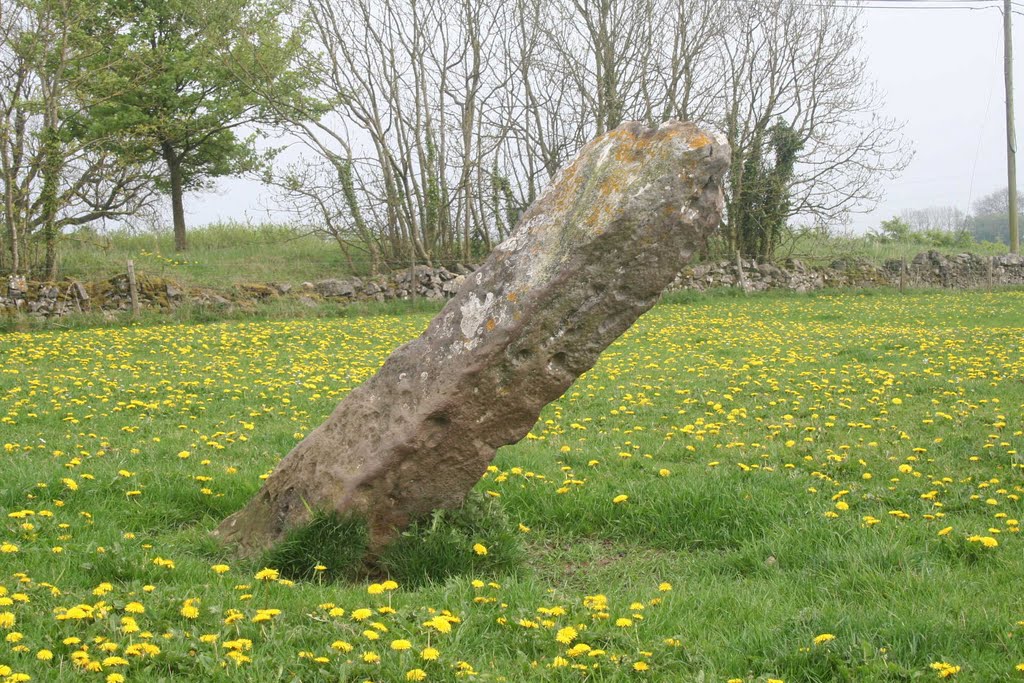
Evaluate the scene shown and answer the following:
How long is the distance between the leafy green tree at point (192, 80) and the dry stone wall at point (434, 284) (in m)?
5.84

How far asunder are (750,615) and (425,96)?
27.1 m

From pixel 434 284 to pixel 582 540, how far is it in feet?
Result: 72.3

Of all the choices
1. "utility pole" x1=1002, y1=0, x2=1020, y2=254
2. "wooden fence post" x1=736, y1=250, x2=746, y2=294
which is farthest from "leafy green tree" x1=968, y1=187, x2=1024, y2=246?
"wooden fence post" x1=736, y1=250, x2=746, y2=294

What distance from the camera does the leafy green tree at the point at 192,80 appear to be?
28203mm

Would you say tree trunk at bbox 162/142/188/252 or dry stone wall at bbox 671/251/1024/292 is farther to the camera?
tree trunk at bbox 162/142/188/252

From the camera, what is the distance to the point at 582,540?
6715mm

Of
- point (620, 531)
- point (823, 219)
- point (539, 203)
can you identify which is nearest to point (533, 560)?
point (620, 531)

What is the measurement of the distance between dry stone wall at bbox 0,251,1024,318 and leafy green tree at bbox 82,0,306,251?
5839 mm

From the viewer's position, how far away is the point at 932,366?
1325cm

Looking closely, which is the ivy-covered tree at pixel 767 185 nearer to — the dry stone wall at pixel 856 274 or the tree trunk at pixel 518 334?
the dry stone wall at pixel 856 274

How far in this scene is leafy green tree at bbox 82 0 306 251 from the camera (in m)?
28.2

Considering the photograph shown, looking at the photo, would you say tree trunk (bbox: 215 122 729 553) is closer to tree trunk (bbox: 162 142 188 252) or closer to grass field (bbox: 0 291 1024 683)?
grass field (bbox: 0 291 1024 683)

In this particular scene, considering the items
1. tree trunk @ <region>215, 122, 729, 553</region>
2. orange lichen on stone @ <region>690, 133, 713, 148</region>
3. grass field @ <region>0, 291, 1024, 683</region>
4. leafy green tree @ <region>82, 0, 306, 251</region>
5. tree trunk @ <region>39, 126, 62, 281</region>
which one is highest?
leafy green tree @ <region>82, 0, 306, 251</region>

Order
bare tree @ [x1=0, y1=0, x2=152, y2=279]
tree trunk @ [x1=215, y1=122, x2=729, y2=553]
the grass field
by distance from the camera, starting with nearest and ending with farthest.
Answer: the grass field → tree trunk @ [x1=215, y1=122, x2=729, y2=553] → bare tree @ [x1=0, y1=0, x2=152, y2=279]
